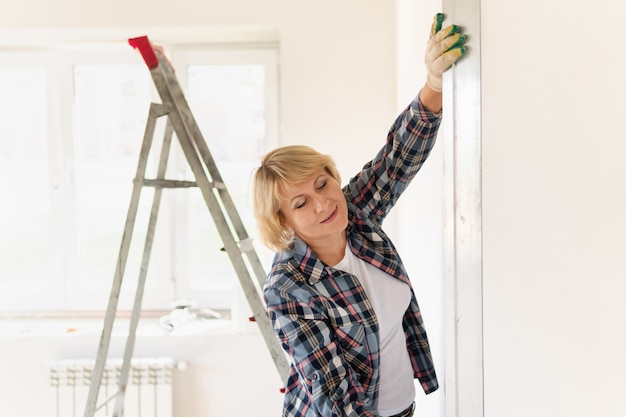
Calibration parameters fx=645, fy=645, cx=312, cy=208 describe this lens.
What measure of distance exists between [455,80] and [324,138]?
2034 mm

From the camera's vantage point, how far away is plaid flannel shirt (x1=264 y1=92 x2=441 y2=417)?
1207 millimetres

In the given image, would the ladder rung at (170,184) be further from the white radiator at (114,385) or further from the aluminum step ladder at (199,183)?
the white radiator at (114,385)

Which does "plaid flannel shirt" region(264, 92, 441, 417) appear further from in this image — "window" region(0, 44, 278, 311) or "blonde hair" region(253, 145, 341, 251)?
"window" region(0, 44, 278, 311)

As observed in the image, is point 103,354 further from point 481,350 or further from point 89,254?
point 481,350

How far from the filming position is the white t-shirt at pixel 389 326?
128 centimetres

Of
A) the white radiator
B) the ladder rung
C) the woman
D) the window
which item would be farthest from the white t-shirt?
the window

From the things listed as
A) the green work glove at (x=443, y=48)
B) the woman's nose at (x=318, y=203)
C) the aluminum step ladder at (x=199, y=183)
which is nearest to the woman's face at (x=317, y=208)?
the woman's nose at (x=318, y=203)

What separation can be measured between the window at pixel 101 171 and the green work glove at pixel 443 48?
2323 millimetres
